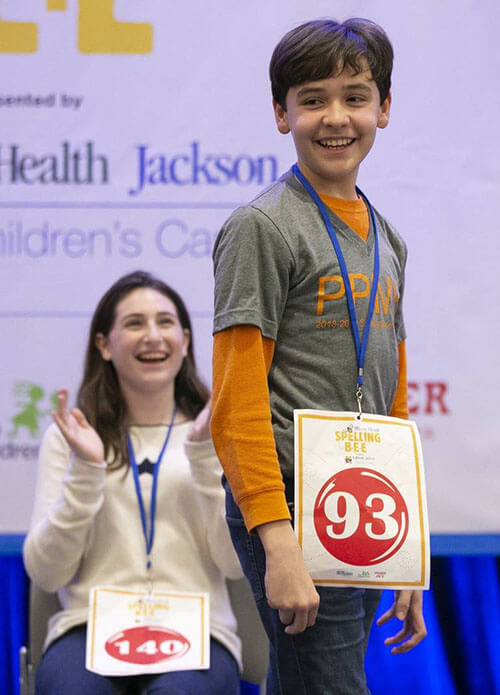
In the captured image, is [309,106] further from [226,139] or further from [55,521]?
[226,139]

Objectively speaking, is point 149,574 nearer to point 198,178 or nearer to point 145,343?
point 145,343

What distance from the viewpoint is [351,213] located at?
4.07 ft

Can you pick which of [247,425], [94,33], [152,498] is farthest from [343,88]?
[94,33]

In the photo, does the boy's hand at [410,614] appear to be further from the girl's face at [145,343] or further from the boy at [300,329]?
the girl's face at [145,343]

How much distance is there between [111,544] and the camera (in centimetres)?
204

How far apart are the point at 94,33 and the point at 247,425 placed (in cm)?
170

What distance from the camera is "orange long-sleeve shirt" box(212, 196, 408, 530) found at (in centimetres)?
108

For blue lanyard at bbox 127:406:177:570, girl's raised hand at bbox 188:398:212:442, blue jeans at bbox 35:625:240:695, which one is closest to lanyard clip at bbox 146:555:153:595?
blue lanyard at bbox 127:406:177:570

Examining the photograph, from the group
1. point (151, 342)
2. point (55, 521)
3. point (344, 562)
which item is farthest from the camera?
point (151, 342)

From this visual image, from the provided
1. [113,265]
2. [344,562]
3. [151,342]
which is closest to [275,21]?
[113,265]

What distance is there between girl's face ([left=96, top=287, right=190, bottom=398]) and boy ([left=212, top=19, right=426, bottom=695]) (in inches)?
38.5

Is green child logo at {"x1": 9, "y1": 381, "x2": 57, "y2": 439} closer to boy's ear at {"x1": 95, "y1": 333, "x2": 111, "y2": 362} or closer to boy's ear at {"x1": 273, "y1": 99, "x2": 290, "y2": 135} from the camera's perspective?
boy's ear at {"x1": 95, "y1": 333, "x2": 111, "y2": 362}

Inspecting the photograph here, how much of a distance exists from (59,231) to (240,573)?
1018 millimetres

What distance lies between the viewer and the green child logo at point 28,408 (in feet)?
8.05
